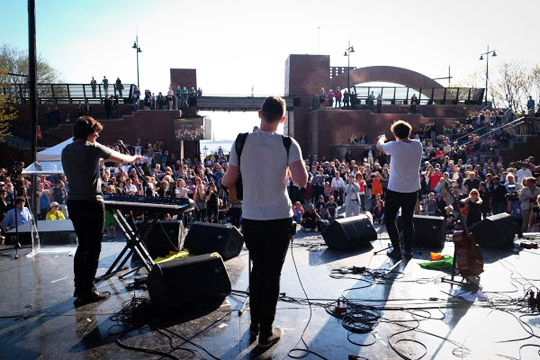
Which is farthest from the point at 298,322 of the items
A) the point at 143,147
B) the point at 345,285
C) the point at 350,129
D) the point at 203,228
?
the point at 350,129

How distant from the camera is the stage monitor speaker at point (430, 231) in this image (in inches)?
253

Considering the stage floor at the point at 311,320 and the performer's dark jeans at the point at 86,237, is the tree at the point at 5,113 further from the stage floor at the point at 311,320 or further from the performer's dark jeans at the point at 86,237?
the performer's dark jeans at the point at 86,237

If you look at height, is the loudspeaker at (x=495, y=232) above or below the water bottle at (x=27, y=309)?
above

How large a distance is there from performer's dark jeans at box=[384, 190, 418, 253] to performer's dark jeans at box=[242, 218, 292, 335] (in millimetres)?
2543

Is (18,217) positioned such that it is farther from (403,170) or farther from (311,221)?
(403,170)

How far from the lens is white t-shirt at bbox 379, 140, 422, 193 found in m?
5.17

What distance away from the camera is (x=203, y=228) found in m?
5.90

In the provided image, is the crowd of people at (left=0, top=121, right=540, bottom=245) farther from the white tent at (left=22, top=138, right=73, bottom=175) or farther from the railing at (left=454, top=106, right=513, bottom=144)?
the railing at (left=454, top=106, right=513, bottom=144)

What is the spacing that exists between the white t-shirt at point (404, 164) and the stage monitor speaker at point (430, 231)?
1.34 m

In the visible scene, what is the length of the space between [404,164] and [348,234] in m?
1.58

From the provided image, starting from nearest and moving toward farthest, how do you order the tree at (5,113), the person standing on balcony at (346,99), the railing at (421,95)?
the tree at (5,113), the person standing on balcony at (346,99), the railing at (421,95)

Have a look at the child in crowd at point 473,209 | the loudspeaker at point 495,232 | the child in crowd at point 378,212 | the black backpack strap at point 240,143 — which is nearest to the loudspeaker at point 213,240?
the black backpack strap at point 240,143

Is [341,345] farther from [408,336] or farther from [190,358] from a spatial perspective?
[190,358]

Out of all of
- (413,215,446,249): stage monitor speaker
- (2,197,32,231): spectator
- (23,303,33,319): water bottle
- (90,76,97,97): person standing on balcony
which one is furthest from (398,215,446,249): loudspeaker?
(90,76,97,97): person standing on balcony
